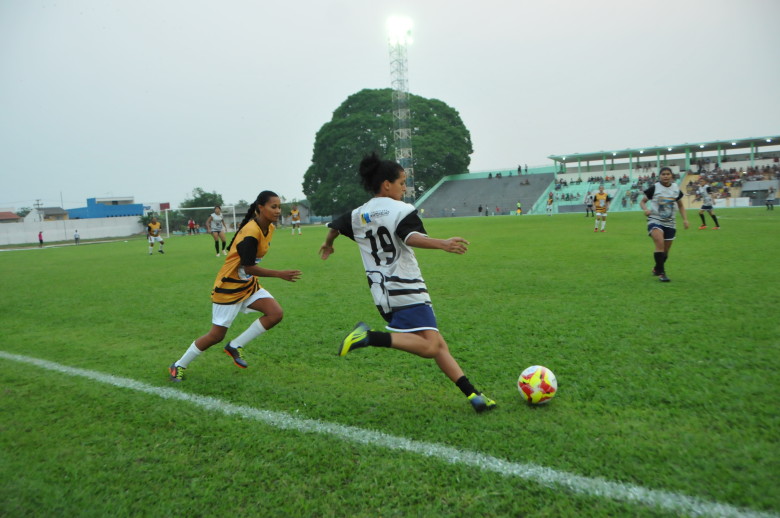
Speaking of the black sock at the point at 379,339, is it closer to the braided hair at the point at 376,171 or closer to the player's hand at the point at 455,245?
the player's hand at the point at 455,245

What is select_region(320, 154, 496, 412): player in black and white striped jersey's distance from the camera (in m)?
3.55

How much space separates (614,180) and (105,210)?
6864 cm

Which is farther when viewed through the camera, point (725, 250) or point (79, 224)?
point (79, 224)

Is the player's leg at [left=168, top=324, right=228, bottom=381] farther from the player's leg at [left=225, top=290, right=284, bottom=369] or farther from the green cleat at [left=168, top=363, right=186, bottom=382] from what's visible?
the player's leg at [left=225, top=290, right=284, bottom=369]

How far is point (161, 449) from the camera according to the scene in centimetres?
320

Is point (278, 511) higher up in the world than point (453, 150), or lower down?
lower down

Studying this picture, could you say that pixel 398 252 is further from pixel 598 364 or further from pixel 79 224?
pixel 79 224

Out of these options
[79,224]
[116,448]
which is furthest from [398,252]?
[79,224]

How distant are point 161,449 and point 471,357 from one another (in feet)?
9.36

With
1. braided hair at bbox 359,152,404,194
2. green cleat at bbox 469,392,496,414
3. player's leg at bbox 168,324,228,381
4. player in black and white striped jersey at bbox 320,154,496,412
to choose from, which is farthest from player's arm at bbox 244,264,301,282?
green cleat at bbox 469,392,496,414

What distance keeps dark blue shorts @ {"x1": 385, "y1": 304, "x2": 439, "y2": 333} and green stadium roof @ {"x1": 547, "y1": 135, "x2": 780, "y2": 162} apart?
61.9 meters

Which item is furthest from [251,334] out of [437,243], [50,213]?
[50,213]

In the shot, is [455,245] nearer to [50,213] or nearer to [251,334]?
[251,334]

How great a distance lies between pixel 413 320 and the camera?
11.9 feet
